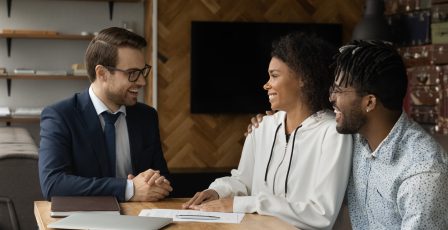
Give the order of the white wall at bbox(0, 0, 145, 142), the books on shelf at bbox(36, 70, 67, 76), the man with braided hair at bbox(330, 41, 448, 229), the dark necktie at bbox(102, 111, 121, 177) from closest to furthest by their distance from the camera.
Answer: the man with braided hair at bbox(330, 41, 448, 229)
the dark necktie at bbox(102, 111, 121, 177)
the books on shelf at bbox(36, 70, 67, 76)
the white wall at bbox(0, 0, 145, 142)

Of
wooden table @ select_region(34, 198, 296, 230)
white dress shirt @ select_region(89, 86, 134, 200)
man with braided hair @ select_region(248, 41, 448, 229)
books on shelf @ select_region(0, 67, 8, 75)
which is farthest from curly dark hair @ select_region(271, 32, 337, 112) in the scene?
books on shelf @ select_region(0, 67, 8, 75)

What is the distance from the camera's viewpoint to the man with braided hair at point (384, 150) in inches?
78.5

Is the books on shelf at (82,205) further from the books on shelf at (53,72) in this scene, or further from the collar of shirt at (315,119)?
the books on shelf at (53,72)

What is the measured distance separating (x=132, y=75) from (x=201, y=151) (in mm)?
4015

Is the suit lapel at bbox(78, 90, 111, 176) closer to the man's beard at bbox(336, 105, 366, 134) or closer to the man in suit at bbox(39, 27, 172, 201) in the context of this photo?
the man in suit at bbox(39, 27, 172, 201)

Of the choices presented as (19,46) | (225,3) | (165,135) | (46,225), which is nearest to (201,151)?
(165,135)

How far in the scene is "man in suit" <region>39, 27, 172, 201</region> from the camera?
8.36 ft

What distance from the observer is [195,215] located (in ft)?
7.40

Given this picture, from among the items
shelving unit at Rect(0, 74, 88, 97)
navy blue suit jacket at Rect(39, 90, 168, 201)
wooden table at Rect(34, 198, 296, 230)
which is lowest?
wooden table at Rect(34, 198, 296, 230)

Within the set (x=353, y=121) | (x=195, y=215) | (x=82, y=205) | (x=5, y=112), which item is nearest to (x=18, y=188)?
(x=82, y=205)

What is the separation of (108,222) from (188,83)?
4722 mm

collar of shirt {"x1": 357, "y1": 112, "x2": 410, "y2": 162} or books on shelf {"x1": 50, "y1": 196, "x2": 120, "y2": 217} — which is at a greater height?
collar of shirt {"x1": 357, "y1": 112, "x2": 410, "y2": 162}

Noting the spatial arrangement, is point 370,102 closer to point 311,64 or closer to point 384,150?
point 384,150

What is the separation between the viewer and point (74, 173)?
273cm
